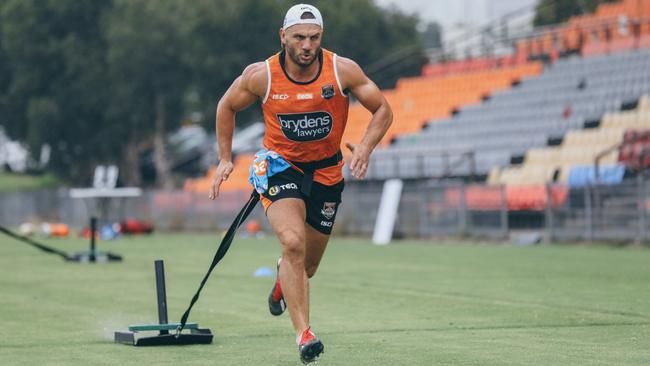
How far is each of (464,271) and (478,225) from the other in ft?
33.3

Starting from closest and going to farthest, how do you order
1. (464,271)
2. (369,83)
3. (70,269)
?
(369,83) < (464,271) < (70,269)

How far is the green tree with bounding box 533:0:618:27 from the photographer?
44.9 meters

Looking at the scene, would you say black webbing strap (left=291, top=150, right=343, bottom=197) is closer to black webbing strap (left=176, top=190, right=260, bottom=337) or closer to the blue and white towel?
the blue and white towel

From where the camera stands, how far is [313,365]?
328 inches

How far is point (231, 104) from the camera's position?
9.22 metres

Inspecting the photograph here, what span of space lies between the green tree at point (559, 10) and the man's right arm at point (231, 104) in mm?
36217

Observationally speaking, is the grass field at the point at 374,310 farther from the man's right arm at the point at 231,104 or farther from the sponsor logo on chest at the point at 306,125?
the sponsor logo on chest at the point at 306,125

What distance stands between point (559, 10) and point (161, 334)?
3832 centimetres

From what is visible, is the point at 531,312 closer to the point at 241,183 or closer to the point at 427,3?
the point at 241,183

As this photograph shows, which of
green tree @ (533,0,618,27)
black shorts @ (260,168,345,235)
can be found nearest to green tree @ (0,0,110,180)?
green tree @ (533,0,618,27)

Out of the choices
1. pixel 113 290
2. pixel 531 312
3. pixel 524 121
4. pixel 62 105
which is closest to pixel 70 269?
pixel 113 290

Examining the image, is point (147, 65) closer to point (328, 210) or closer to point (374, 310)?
point (374, 310)

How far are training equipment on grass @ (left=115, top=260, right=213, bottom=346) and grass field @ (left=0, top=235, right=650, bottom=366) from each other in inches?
5.2

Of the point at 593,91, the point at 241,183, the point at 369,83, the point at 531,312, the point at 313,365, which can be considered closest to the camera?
the point at 313,365
